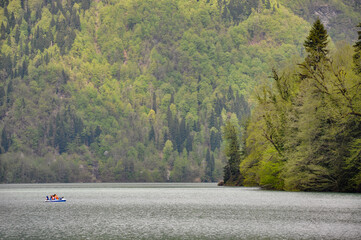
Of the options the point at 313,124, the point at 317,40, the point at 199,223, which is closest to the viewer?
the point at 199,223

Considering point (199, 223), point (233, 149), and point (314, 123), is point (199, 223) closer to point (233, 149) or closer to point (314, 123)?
point (314, 123)

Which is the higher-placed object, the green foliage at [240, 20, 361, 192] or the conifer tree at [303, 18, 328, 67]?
the conifer tree at [303, 18, 328, 67]

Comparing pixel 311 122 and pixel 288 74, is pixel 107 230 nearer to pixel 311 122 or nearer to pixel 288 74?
pixel 311 122

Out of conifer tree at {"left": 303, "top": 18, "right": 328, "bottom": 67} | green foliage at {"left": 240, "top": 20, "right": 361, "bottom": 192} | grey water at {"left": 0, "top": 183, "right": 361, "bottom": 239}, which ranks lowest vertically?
grey water at {"left": 0, "top": 183, "right": 361, "bottom": 239}

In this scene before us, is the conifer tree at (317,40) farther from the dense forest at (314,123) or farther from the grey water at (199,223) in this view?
the grey water at (199,223)

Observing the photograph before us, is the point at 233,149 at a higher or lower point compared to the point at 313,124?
higher

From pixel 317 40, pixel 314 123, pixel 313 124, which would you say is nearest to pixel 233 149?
pixel 317 40

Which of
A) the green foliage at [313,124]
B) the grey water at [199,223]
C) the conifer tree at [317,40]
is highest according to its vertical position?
the conifer tree at [317,40]

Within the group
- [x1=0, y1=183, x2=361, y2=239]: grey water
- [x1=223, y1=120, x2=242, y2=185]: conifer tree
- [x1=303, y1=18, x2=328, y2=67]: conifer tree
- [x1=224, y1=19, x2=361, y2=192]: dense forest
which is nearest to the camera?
[x1=0, y1=183, x2=361, y2=239]: grey water

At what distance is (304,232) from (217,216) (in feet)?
51.9

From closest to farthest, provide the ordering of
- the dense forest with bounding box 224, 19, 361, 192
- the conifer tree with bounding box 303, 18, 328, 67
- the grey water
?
the grey water, the dense forest with bounding box 224, 19, 361, 192, the conifer tree with bounding box 303, 18, 328, 67

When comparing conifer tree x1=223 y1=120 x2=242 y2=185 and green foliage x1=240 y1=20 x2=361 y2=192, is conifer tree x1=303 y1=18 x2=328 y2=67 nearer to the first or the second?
green foliage x1=240 y1=20 x2=361 y2=192

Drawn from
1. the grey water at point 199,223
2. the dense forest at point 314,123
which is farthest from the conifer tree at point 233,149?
the grey water at point 199,223

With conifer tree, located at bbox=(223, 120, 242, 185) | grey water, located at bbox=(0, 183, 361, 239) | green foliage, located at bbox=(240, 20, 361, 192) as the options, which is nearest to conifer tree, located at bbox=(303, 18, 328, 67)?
green foliage, located at bbox=(240, 20, 361, 192)
